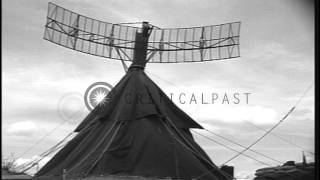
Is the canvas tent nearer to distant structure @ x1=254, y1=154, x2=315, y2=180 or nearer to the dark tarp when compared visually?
the dark tarp

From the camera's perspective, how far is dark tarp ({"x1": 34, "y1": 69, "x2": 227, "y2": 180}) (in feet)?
69.8

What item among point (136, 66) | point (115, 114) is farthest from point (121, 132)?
point (136, 66)

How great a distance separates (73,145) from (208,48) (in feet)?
33.3

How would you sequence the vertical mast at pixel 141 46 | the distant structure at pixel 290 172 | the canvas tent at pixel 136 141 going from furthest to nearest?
the vertical mast at pixel 141 46, the canvas tent at pixel 136 141, the distant structure at pixel 290 172

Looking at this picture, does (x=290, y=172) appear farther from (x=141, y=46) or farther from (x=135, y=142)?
(x=141, y=46)

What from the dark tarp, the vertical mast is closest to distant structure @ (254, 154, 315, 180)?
the dark tarp

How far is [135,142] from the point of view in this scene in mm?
22359

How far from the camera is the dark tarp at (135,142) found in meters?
21.3

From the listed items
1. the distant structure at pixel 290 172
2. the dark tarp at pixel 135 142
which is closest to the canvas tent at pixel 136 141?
the dark tarp at pixel 135 142

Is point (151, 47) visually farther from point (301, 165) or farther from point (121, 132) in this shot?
point (301, 165)

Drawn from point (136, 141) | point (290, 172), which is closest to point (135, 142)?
point (136, 141)

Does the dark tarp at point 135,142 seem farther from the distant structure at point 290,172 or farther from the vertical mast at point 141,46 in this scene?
the distant structure at point 290,172

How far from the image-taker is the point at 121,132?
74.6 feet

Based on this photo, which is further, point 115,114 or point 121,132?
point 115,114
